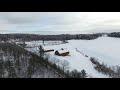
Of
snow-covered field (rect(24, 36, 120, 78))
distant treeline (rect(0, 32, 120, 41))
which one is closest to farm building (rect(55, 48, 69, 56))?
snow-covered field (rect(24, 36, 120, 78))

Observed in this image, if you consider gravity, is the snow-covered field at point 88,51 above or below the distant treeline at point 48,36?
below

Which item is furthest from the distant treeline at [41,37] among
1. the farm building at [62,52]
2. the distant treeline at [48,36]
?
the farm building at [62,52]

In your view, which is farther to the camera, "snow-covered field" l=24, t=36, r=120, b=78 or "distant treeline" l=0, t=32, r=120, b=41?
"snow-covered field" l=24, t=36, r=120, b=78

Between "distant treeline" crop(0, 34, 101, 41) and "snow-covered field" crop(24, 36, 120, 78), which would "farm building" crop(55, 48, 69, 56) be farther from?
"distant treeline" crop(0, 34, 101, 41)

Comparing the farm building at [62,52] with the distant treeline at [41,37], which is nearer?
the distant treeline at [41,37]

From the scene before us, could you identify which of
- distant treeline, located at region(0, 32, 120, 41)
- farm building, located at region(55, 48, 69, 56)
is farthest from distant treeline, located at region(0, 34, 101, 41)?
farm building, located at region(55, 48, 69, 56)

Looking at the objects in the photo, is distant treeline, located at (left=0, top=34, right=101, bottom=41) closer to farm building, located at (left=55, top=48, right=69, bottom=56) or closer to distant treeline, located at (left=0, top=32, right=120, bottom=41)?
distant treeline, located at (left=0, top=32, right=120, bottom=41)

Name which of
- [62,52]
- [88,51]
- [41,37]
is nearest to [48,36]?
[41,37]

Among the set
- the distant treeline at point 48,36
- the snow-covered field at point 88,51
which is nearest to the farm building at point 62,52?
the snow-covered field at point 88,51

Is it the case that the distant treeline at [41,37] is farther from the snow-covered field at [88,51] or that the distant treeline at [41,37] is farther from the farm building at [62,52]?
the farm building at [62,52]

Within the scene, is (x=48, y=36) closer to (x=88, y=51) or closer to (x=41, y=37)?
(x=41, y=37)

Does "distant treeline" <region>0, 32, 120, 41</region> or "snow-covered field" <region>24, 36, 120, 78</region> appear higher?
"distant treeline" <region>0, 32, 120, 41</region>
